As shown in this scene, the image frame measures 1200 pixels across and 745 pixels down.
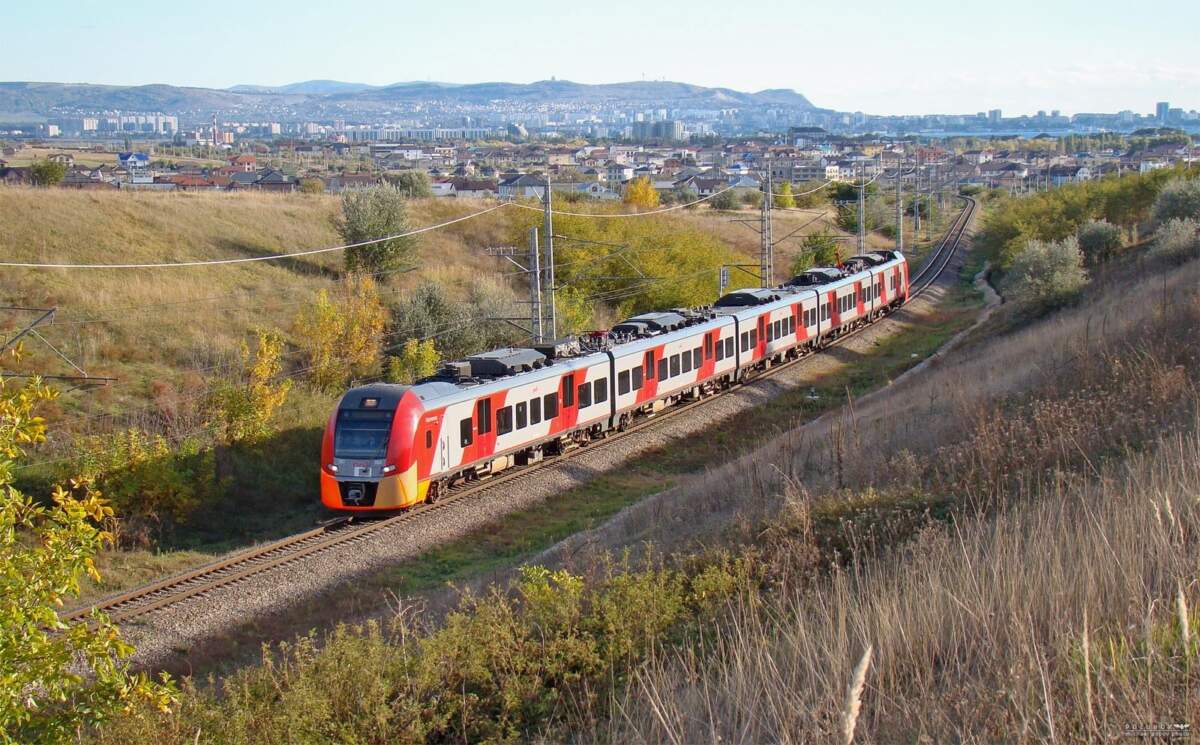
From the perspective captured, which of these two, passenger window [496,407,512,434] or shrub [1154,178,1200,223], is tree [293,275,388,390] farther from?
shrub [1154,178,1200,223]

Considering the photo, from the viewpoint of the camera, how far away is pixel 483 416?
20.5 metres

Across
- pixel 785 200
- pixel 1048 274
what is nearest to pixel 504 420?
pixel 1048 274

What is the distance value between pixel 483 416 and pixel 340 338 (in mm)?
10003

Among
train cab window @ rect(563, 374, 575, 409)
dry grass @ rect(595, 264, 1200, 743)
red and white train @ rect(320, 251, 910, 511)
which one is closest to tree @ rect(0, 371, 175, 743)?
dry grass @ rect(595, 264, 1200, 743)

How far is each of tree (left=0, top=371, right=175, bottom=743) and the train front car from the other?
10.7m

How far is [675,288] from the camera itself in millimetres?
44750

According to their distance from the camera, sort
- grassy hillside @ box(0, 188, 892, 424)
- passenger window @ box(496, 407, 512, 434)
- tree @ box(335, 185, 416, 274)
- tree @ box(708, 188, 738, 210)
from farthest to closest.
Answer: tree @ box(708, 188, 738, 210) → tree @ box(335, 185, 416, 274) → grassy hillside @ box(0, 188, 892, 424) → passenger window @ box(496, 407, 512, 434)

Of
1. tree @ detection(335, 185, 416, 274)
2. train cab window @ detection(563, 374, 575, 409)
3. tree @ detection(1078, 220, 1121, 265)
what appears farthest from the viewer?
tree @ detection(1078, 220, 1121, 265)

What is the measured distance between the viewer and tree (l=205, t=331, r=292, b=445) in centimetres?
2352

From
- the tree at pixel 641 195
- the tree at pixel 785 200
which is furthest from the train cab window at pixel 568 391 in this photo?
the tree at pixel 785 200

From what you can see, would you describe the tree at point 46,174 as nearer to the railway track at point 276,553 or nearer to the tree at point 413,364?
the tree at point 413,364

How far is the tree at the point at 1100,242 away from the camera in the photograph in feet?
153

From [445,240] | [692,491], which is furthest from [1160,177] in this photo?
[692,491]

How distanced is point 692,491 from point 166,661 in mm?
7809
